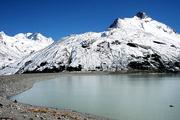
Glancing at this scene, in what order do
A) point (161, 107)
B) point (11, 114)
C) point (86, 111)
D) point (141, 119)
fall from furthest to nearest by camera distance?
point (161, 107), point (86, 111), point (141, 119), point (11, 114)

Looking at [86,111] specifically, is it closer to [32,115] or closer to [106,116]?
[106,116]

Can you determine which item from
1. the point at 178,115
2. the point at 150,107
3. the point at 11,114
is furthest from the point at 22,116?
the point at 150,107

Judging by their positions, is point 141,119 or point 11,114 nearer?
point 11,114

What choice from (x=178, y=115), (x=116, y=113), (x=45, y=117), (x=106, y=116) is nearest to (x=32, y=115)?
(x=45, y=117)

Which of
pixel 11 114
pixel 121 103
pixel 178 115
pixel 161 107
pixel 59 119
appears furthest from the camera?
pixel 121 103

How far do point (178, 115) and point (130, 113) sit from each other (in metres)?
5.66

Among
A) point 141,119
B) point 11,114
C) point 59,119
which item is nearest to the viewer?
point 11,114

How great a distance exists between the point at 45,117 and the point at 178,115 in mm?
17650

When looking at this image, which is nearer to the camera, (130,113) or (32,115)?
(32,115)

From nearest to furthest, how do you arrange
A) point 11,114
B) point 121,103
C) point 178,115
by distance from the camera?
point 11,114, point 178,115, point 121,103

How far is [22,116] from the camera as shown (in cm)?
2658

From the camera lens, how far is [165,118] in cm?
3644

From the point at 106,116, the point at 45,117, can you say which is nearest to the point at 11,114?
the point at 45,117

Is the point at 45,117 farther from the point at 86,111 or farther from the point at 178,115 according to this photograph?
the point at 178,115
